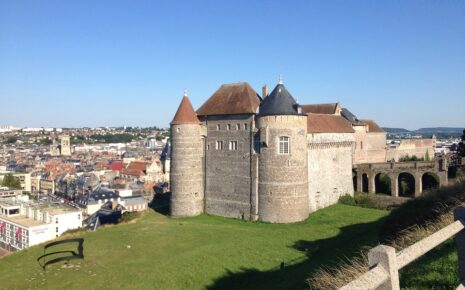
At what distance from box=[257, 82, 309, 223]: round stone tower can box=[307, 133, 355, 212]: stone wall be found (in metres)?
2.58

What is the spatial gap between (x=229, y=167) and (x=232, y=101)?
564 centimetres

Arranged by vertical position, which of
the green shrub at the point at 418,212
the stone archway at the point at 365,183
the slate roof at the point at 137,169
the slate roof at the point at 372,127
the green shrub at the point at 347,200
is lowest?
the slate roof at the point at 137,169

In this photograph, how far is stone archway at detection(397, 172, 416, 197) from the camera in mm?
37406

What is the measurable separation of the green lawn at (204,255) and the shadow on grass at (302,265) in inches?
2.0

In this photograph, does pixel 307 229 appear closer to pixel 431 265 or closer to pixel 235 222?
pixel 235 222

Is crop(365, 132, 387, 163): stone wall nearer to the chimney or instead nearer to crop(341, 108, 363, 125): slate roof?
crop(341, 108, 363, 125): slate roof

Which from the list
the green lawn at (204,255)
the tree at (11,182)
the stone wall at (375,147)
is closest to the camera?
the green lawn at (204,255)

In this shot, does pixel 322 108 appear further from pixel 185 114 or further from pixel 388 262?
pixel 388 262

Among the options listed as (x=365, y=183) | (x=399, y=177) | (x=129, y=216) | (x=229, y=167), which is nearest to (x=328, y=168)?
(x=365, y=183)

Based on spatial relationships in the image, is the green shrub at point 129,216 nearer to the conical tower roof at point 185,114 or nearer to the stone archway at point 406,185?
the conical tower roof at point 185,114

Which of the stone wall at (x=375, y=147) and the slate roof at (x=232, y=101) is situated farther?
the stone wall at (x=375, y=147)

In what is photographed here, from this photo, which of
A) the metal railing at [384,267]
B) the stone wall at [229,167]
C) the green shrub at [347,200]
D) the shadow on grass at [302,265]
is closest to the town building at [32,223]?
the stone wall at [229,167]

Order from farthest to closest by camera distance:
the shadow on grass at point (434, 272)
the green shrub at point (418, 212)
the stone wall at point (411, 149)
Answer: the stone wall at point (411, 149) → the green shrub at point (418, 212) → the shadow on grass at point (434, 272)

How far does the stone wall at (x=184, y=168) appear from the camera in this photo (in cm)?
3456
